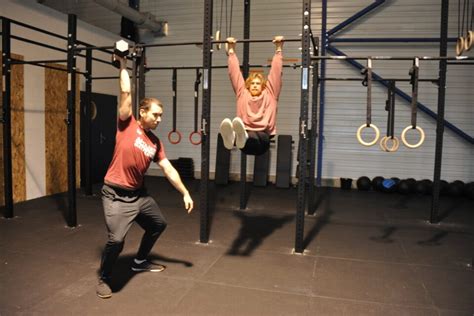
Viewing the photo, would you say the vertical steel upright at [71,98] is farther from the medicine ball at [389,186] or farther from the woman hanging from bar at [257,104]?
the medicine ball at [389,186]

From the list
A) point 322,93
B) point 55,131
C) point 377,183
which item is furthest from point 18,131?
point 377,183

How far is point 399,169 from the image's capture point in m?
8.31

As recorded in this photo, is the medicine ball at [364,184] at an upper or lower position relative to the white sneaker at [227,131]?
lower

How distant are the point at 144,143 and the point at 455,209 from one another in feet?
18.2

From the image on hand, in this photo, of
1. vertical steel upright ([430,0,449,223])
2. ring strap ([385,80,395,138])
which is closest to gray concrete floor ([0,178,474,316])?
vertical steel upright ([430,0,449,223])

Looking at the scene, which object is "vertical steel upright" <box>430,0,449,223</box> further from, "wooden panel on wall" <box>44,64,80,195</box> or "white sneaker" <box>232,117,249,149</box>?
"wooden panel on wall" <box>44,64,80,195</box>

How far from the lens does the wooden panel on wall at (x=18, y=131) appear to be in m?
6.18

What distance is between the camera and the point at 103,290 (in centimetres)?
311

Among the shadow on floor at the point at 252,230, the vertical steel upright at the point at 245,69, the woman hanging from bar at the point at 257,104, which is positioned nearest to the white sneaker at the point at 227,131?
the woman hanging from bar at the point at 257,104

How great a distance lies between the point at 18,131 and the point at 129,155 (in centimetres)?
412

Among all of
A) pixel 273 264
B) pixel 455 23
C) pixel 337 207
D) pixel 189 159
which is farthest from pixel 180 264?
pixel 455 23

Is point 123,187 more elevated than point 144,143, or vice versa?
point 144,143

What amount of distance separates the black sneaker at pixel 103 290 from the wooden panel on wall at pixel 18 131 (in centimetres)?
392

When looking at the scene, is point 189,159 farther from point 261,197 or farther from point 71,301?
point 71,301
